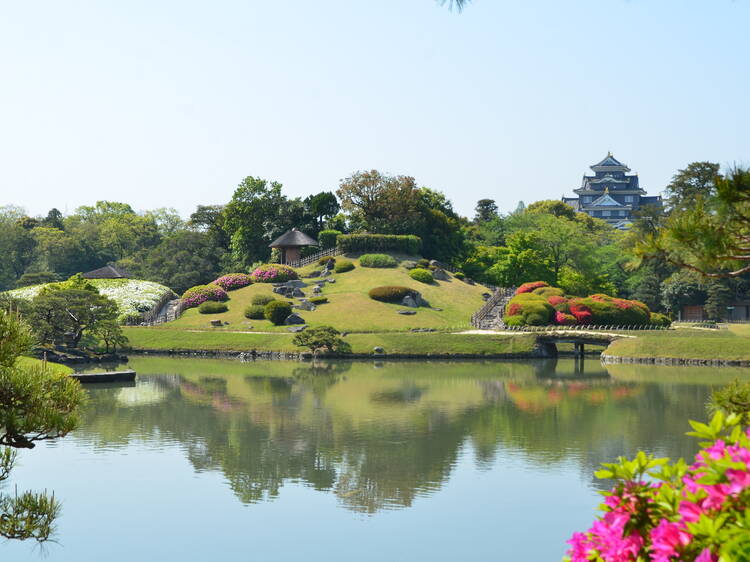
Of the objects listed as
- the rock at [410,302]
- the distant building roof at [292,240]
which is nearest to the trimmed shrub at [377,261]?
the distant building roof at [292,240]

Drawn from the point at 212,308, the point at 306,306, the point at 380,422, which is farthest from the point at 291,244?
the point at 380,422

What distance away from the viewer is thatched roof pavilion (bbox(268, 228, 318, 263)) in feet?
305

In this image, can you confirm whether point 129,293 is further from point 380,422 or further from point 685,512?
point 685,512

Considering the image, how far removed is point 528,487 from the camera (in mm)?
24656

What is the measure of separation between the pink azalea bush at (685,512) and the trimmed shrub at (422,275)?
7892cm

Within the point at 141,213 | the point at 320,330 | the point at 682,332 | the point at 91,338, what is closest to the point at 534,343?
the point at 682,332

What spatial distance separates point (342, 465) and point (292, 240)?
6703 centimetres

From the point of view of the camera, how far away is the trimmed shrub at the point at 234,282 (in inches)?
3305

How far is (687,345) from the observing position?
62.9 meters

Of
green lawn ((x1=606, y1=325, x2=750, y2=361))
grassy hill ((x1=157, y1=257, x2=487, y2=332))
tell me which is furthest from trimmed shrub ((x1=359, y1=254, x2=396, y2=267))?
green lawn ((x1=606, y1=325, x2=750, y2=361))

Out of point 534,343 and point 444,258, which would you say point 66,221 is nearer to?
point 444,258

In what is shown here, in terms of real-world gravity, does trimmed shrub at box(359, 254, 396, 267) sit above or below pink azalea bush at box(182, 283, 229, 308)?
above

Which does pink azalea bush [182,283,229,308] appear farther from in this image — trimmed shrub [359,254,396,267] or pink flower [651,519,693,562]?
pink flower [651,519,693,562]

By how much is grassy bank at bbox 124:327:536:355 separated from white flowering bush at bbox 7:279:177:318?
10167 millimetres
